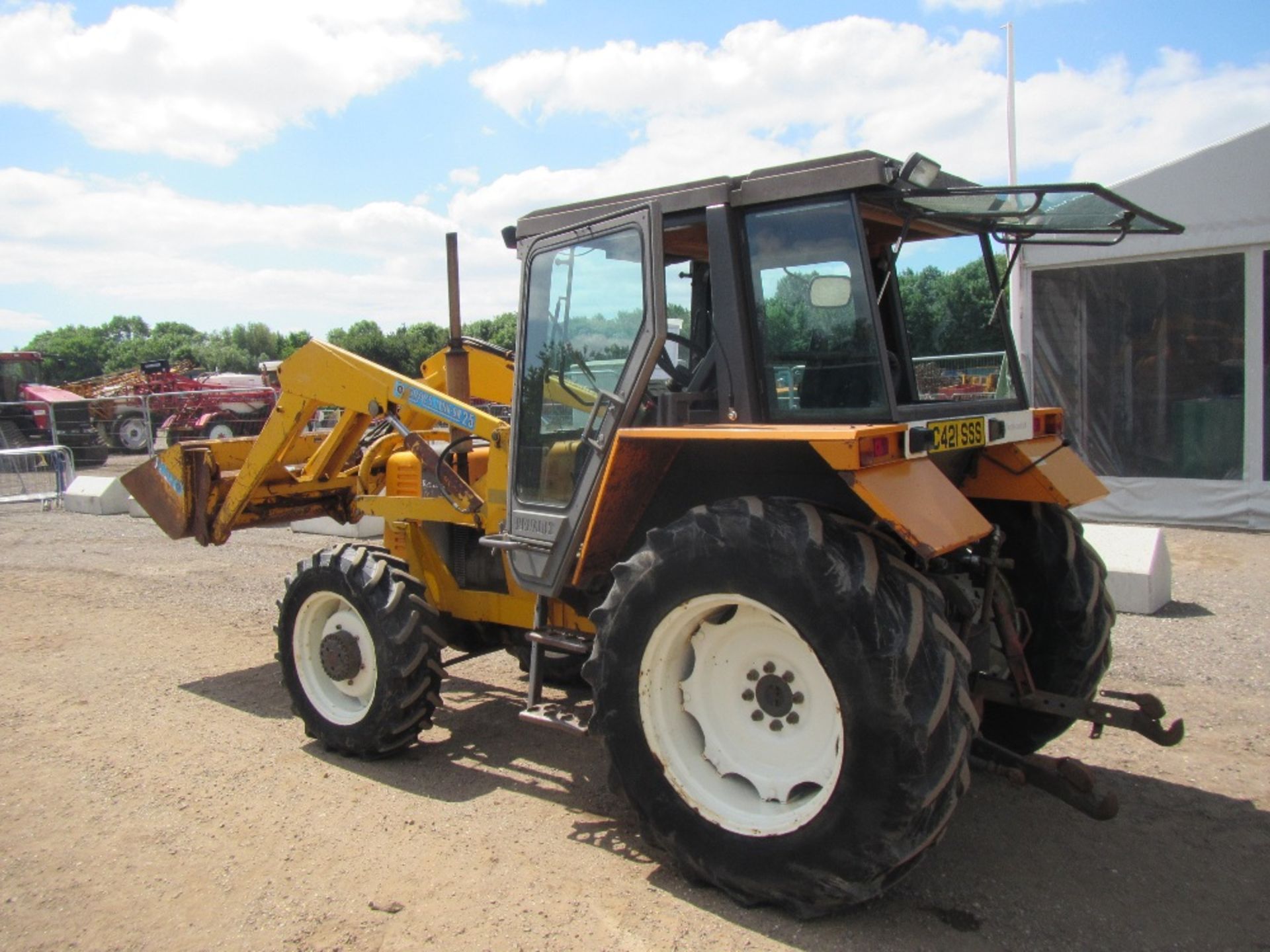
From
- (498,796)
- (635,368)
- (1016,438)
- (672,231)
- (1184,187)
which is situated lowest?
(498,796)

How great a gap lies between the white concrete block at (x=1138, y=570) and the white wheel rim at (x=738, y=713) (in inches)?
173

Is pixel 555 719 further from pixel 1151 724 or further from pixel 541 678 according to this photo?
pixel 1151 724

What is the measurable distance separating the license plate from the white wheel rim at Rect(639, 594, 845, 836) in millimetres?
864

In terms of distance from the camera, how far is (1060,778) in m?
3.35

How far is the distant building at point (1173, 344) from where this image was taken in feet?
32.6

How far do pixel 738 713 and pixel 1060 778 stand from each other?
1.11m

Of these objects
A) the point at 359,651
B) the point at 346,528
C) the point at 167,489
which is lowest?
the point at 346,528

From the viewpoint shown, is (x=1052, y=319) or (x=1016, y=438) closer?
(x=1016, y=438)

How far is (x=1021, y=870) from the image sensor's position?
11.6 ft

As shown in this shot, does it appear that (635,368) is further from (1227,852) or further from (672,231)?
(1227,852)

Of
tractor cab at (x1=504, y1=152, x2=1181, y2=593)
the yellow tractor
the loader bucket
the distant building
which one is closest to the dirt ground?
the yellow tractor

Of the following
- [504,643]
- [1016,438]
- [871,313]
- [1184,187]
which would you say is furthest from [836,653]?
[1184,187]

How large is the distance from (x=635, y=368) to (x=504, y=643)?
2099 mm

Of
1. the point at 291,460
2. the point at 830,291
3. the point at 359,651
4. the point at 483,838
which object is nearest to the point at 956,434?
the point at 830,291
